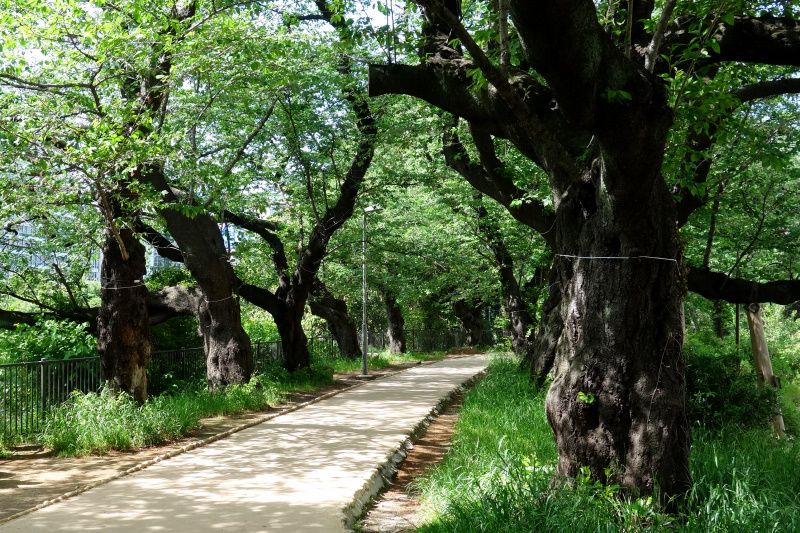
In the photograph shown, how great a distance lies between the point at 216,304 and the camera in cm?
1554

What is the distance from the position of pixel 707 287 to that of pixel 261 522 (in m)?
9.03

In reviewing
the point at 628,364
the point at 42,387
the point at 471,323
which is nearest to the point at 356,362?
the point at 42,387

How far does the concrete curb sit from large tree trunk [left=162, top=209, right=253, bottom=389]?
4.52 metres

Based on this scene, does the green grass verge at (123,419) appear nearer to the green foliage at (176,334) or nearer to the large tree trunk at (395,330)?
the green foliage at (176,334)

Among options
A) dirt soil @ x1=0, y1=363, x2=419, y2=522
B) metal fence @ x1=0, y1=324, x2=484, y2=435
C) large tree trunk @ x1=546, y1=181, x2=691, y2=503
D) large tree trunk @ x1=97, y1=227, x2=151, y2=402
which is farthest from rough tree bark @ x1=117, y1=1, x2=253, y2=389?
large tree trunk @ x1=546, y1=181, x2=691, y2=503

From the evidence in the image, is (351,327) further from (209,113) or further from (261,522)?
(261,522)

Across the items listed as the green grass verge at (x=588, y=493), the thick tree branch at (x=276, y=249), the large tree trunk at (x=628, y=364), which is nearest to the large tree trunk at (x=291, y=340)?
the thick tree branch at (x=276, y=249)

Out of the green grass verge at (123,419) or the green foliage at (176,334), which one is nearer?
the green grass verge at (123,419)

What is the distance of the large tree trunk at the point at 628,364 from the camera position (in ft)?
19.2

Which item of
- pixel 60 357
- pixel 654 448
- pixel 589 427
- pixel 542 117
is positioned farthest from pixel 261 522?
pixel 60 357

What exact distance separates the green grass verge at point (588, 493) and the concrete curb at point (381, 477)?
0.55 meters

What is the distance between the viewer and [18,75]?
1148 centimetres

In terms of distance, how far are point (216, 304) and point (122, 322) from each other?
3.65m

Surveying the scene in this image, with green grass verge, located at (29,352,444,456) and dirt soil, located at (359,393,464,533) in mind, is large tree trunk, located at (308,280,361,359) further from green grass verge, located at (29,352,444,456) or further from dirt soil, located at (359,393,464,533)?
dirt soil, located at (359,393,464,533)
